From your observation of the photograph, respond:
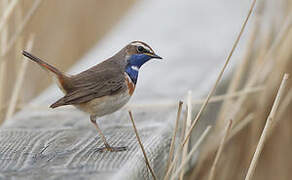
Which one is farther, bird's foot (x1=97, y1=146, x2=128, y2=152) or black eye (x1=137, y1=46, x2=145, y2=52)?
black eye (x1=137, y1=46, x2=145, y2=52)

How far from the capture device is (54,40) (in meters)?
6.75

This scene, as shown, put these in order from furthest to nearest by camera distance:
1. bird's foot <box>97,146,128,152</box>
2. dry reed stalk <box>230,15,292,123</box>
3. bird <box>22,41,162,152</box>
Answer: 1. dry reed stalk <box>230,15,292,123</box>
2. bird <box>22,41,162,152</box>
3. bird's foot <box>97,146,128,152</box>

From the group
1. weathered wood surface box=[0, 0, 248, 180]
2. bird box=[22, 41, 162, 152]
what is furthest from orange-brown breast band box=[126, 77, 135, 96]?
weathered wood surface box=[0, 0, 248, 180]

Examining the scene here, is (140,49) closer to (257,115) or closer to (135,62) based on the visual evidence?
(135,62)

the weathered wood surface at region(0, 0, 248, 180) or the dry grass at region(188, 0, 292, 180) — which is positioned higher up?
the weathered wood surface at region(0, 0, 248, 180)

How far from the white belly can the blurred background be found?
0.58ft

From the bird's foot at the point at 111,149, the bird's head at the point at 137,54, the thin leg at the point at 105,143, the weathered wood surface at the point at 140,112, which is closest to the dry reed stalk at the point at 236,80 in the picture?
the weathered wood surface at the point at 140,112

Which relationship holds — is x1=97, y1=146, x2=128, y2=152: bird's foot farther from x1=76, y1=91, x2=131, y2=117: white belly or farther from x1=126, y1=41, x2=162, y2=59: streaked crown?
x1=126, y1=41, x2=162, y2=59: streaked crown

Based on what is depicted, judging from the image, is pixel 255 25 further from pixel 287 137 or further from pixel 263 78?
pixel 287 137

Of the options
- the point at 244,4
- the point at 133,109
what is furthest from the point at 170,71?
the point at 244,4

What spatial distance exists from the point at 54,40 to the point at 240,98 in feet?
11.7

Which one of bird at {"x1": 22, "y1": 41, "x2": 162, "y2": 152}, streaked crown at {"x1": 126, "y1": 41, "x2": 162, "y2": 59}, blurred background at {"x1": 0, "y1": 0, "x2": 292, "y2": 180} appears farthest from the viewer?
streaked crown at {"x1": 126, "y1": 41, "x2": 162, "y2": 59}

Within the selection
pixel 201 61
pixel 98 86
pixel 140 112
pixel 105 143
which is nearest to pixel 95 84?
pixel 98 86

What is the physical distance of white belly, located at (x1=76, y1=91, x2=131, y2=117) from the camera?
11.5ft
